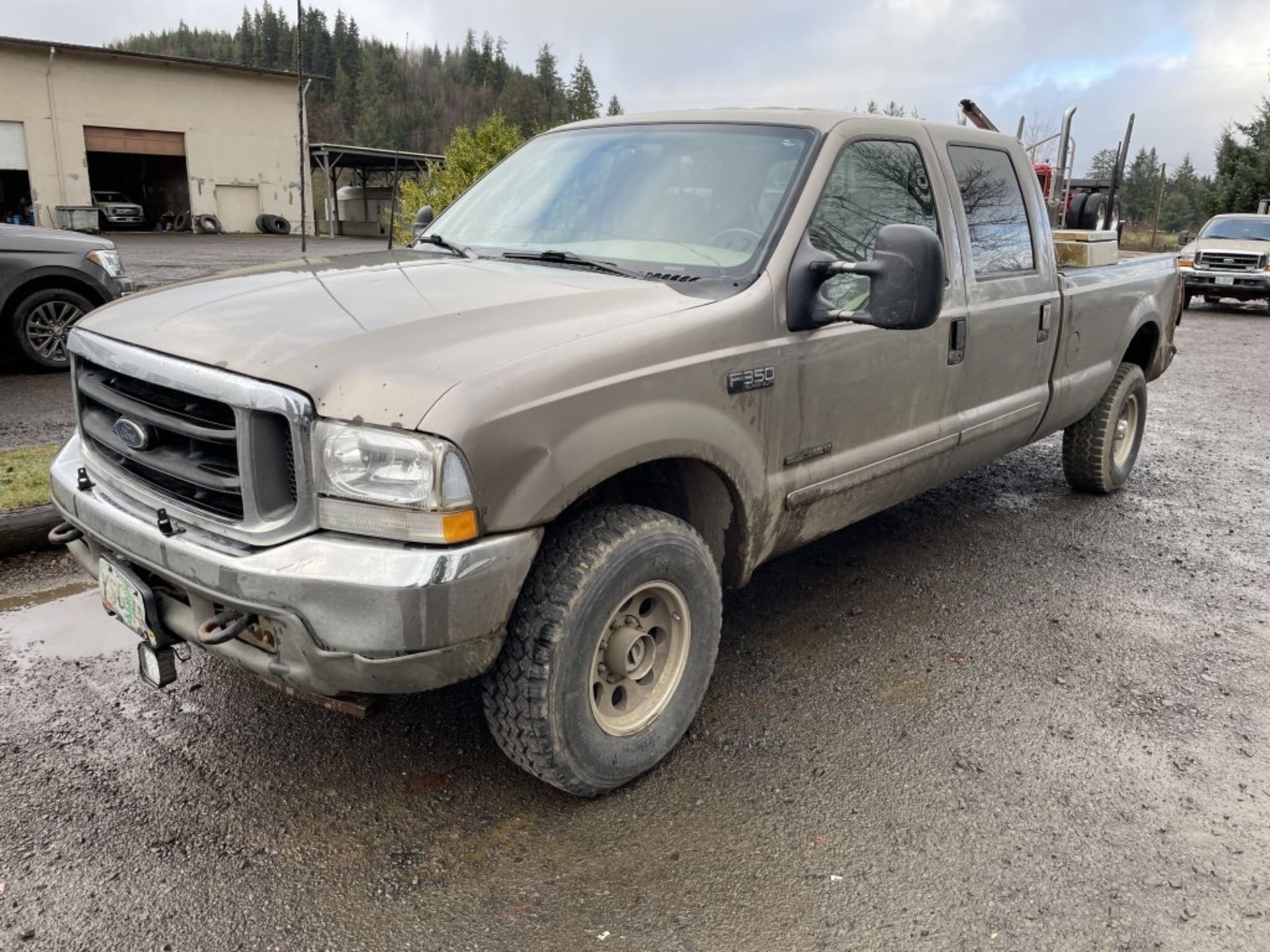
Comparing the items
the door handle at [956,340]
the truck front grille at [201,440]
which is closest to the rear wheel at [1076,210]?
the door handle at [956,340]

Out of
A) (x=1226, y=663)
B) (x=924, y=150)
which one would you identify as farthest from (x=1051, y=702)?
(x=924, y=150)

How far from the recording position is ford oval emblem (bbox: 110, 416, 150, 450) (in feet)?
8.83

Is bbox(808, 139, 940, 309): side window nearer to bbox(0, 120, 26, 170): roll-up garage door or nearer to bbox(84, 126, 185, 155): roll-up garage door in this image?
bbox(0, 120, 26, 170): roll-up garage door

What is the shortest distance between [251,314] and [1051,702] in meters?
2.93

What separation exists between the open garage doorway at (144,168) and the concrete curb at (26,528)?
3396 cm

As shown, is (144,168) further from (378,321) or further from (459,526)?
(459,526)

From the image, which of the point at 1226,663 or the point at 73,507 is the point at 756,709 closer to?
the point at 1226,663

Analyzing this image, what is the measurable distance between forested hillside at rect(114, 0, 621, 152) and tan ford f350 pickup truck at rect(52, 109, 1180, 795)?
7424 centimetres

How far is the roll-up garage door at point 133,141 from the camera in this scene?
109 ft

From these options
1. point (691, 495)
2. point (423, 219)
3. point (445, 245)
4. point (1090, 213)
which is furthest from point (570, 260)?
point (1090, 213)

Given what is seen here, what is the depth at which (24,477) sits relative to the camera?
5012 millimetres

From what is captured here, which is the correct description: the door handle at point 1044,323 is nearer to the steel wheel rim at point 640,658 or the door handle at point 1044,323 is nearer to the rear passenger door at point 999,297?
the rear passenger door at point 999,297

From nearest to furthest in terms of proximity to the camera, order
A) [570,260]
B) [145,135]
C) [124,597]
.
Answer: [124,597] → [570,260] → [145,135]

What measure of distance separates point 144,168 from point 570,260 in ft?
134
